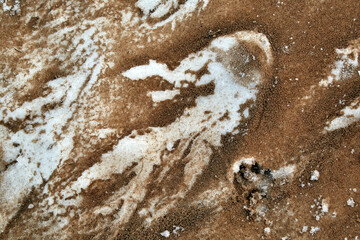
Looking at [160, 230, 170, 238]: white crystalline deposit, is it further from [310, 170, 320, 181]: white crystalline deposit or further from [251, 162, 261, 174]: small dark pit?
[310, 170, 320, 181]: white crystalline deposit

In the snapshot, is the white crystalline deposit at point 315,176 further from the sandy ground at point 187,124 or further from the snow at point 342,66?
the snow at point 342,66

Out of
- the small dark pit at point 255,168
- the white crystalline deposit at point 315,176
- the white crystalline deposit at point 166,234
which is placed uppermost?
the small dark pit at point 255,168

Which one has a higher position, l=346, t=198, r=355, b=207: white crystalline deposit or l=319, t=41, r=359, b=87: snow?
l=319, t=41, r=359, b=87: snow

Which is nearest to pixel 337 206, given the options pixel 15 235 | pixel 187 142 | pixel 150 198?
pixel 187 142

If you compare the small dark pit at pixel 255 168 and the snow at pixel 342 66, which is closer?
the small dark pit at pixel 255 168

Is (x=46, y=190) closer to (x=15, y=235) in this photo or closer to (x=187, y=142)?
(x=15, y=235)

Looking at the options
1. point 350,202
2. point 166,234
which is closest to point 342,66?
point 350,202

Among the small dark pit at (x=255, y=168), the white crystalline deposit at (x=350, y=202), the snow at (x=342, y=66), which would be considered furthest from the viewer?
the snow at (x=342, y=66)

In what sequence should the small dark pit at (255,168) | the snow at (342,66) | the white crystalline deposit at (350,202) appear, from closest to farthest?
the white crystalline deposit at (350,202) < the small dark pit at (255,168) < the snow at (342,66)

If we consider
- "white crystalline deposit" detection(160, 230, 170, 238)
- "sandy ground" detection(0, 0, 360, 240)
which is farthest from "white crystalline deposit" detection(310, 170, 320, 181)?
"white crystalline deposit" detection(160, 230, 170, 238)

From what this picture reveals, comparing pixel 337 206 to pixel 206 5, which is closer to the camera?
pixel 337 206

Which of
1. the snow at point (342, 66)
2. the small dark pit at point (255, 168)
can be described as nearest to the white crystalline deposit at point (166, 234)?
the small dark pit at point (255, 168)
